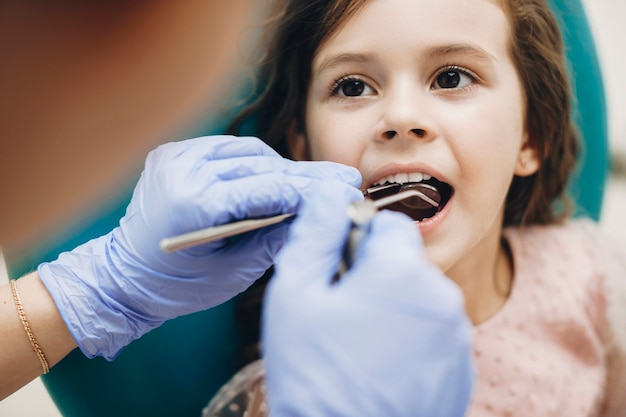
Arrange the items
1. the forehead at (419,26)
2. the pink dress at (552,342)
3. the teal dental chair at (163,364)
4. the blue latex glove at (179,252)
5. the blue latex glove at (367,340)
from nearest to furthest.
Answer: the blue latex glove at (367,340), the blue latex glove at (179,252), the forehead at (419,26), the teal dental chair at (163,364), the pink dress at (552,342)

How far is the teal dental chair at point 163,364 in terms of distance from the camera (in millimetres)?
1071

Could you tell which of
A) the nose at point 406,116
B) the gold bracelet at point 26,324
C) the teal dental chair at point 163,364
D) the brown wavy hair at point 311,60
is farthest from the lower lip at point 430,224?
the gold bracelet at point 26,324

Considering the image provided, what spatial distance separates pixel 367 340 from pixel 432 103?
0.50 meters

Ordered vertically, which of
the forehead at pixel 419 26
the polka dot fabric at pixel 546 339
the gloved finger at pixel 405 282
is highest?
the forehead at pixel 419 26

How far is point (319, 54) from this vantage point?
43.5 inches

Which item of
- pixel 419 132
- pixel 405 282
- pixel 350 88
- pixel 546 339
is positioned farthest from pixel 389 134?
pixel 546 339

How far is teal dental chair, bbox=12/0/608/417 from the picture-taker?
1071 mm

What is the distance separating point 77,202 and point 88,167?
12 centimetres

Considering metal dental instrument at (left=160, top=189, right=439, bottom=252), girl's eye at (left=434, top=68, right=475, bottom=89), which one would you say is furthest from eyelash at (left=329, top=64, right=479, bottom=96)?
metal dental instrument at (left=160, top=189, right=439, bottom=252)

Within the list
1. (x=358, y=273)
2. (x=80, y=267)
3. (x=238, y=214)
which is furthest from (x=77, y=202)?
(x=358, y=273)

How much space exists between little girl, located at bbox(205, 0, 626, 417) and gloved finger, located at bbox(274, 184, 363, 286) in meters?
0.24

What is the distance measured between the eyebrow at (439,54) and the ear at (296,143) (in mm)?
202

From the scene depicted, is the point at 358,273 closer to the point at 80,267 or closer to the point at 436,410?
the point at 436,410

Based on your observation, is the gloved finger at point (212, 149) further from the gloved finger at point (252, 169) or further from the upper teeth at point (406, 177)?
the upper teeth at point (406, 177)
